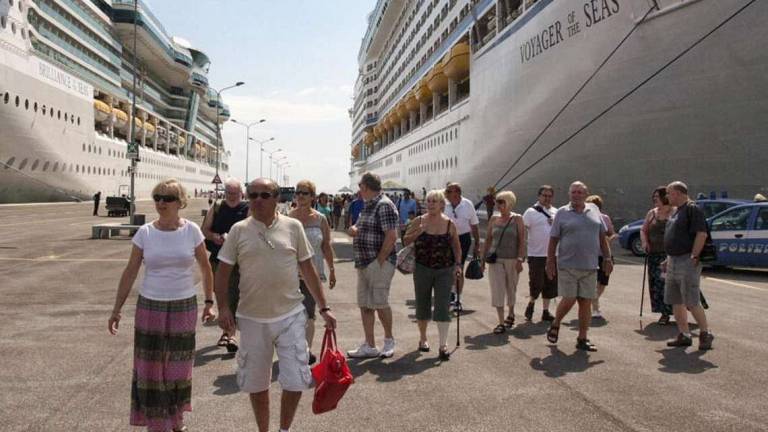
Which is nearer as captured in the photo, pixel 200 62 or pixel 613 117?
pixel 613 117

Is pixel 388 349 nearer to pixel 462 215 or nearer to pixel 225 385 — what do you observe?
pixel 225 385

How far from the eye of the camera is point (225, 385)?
4461 millimetres

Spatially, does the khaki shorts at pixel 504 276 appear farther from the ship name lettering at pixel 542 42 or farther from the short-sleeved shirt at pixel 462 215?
the ship name lettering at pixel 542 42

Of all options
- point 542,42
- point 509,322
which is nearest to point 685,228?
point 509,322

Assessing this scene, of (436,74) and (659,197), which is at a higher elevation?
(436,74)

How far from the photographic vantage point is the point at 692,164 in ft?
41.8

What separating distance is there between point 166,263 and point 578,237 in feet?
13.0

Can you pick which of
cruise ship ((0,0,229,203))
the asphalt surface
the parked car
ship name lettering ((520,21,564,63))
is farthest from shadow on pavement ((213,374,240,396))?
cruise ship ((0,0,229,203))

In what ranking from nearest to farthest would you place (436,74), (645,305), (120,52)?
(645,305) → (436,74) → (120,52)

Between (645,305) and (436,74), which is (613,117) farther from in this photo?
(436,74)

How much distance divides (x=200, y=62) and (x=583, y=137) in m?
80.5

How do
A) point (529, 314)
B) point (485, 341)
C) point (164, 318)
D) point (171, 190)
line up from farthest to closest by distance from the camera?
1. point (529, 314)
2. point (485, 341)
3. point (171, 190)
4. point (164, 318)

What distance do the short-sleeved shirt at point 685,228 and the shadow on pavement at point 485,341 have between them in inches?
77.0

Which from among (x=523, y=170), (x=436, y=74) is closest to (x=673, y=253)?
(x=523, y=170)
